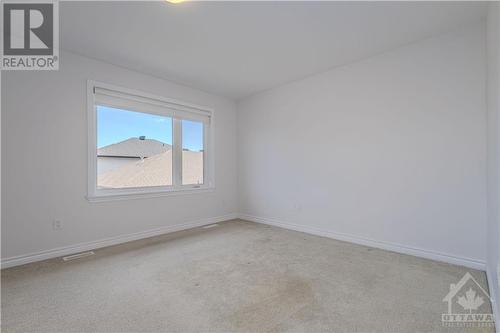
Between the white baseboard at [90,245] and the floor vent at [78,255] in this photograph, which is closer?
the white baseboard at [90,245]

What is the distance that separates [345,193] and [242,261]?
1.79 m

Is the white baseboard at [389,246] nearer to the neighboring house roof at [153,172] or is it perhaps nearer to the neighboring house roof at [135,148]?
the neighboring house roof at [153,172]


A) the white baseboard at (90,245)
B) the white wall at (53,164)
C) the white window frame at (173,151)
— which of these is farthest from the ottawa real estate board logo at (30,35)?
the white baseboard at (90,245)

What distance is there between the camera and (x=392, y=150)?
9.87 feet

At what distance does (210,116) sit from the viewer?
180 inches

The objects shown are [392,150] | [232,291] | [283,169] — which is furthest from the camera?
[283,169]

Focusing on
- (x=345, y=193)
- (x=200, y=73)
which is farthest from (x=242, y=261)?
(x=200, y=73)

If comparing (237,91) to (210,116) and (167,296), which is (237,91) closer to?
(210,116)

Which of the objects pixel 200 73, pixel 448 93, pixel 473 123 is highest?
pixel 200 73

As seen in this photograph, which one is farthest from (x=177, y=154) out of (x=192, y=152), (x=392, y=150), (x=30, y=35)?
(x=392, y=150)

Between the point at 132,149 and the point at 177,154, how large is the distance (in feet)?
2.37

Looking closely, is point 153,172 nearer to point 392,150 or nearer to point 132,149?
point 132,149

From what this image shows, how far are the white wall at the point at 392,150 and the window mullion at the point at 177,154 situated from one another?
1.62 metres

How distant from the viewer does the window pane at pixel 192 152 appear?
429 cm
